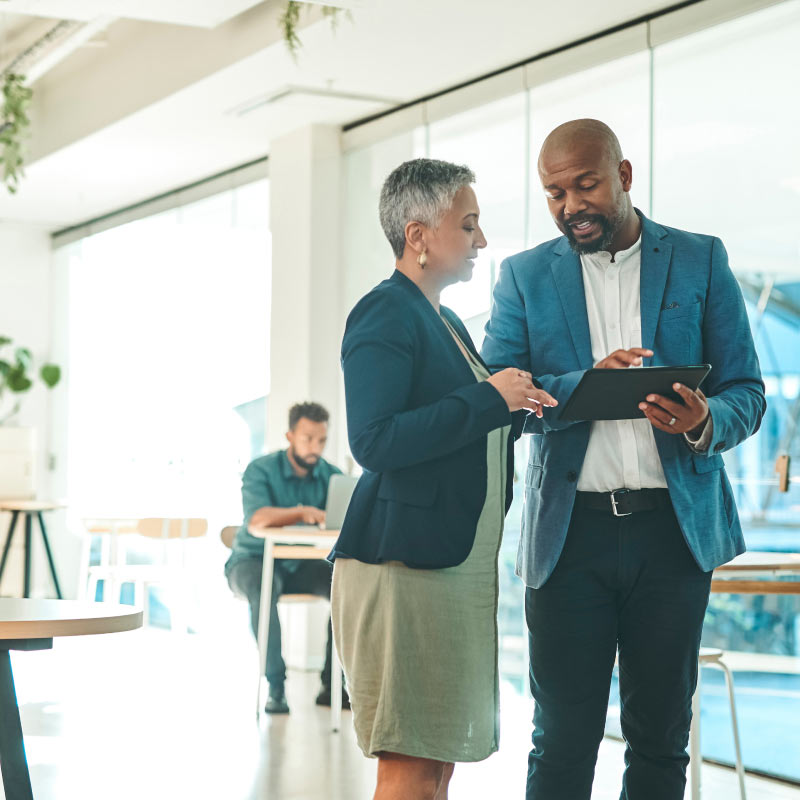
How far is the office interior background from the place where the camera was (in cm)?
421

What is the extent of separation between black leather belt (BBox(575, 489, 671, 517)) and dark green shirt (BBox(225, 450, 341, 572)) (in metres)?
3.34

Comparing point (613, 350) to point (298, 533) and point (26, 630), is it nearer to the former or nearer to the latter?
point (26, 630)

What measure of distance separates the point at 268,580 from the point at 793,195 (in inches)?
102

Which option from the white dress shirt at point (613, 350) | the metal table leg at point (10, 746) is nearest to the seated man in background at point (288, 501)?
the metal table leg at point (10, 746)

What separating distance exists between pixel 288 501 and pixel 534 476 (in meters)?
3.27

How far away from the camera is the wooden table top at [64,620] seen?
7.21ft

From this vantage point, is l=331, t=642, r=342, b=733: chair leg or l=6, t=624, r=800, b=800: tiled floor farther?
l=331, t=642, r=342, b=733: chair leg

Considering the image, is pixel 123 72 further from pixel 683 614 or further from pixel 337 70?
pixel 683 614

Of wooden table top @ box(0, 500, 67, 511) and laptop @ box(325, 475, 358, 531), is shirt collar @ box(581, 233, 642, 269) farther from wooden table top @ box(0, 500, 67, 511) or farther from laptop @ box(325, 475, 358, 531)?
wooden table top @ box(0, 500, 67, 511)

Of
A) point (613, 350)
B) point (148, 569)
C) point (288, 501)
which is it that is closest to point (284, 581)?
point (288, 501)

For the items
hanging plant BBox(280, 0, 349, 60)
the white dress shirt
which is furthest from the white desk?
the white dress shirt

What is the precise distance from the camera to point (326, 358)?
6.57 metres

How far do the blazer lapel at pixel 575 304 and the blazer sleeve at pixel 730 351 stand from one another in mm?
225

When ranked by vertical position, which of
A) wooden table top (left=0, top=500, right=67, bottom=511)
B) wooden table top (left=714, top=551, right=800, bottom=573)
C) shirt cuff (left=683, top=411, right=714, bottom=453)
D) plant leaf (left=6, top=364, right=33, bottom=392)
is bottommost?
wooden table top (left=714, top=551, right=800, bottom=573)
